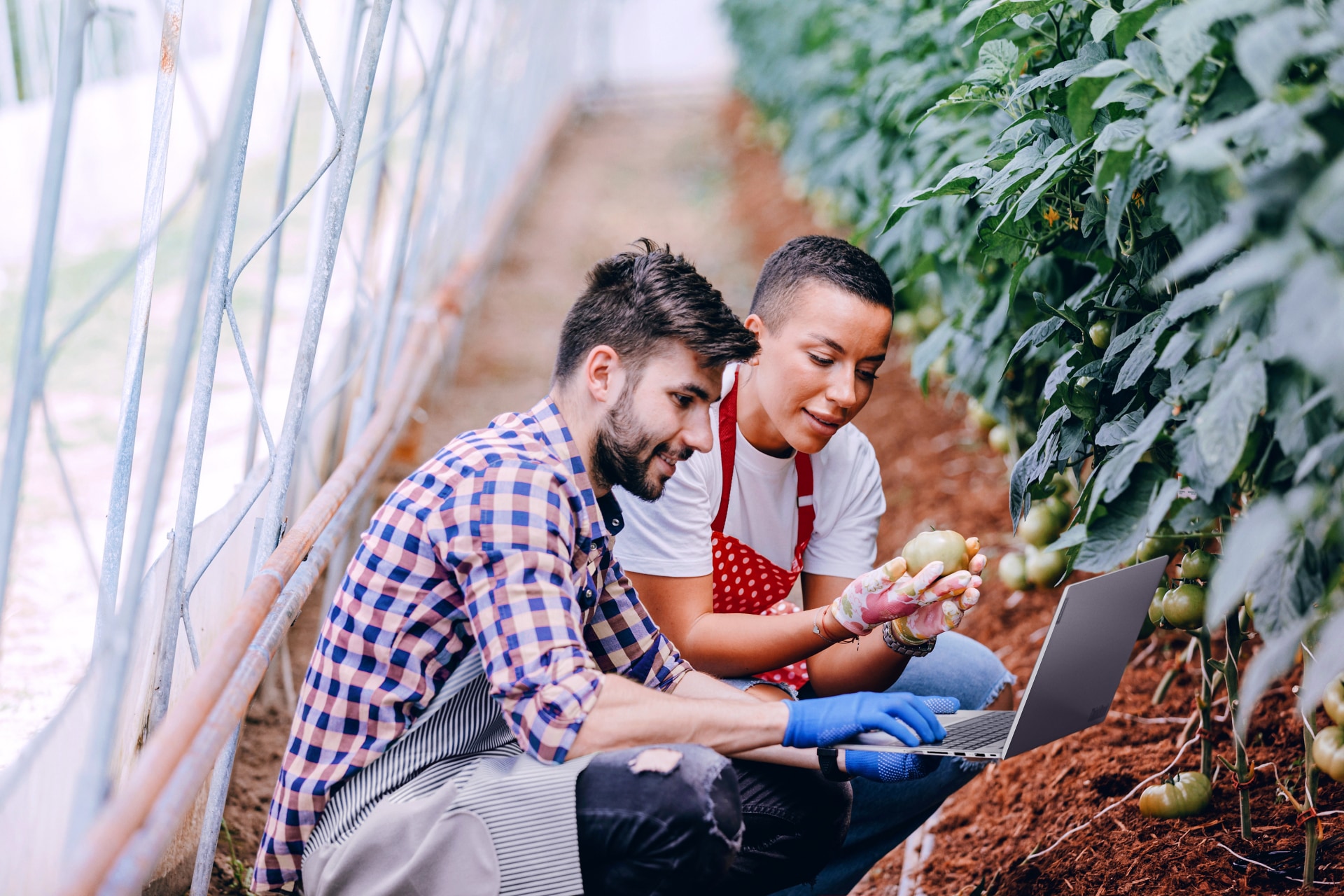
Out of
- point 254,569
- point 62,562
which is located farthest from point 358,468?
point 62,562

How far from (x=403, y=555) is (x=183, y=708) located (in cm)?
32

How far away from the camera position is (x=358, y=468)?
2.24 meters

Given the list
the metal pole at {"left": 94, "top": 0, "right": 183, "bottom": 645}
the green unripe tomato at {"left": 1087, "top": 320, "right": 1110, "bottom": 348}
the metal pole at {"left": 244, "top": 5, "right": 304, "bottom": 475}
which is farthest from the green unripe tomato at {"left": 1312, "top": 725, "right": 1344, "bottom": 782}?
the metal pole at {"left": 244, "top": 5, "right": 304, "bottom": 475}

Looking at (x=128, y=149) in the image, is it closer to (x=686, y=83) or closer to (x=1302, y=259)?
(x=1302, y=259)

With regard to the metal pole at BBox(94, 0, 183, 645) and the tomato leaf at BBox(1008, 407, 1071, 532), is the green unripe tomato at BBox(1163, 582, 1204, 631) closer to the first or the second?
the tomato leaf at BBox(1008, 407, 1071, 532)

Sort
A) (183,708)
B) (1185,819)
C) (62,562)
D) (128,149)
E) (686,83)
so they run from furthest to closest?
(686,83), (128,149), (62,562), (1185,819), (183,708)

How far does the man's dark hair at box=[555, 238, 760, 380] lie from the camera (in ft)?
5.14

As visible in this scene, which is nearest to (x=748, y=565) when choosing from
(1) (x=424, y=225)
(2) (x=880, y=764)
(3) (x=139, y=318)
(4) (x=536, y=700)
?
(2) (x=880, y=764)

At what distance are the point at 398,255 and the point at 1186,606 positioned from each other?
1.87m

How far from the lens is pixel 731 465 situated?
2008 millimetres

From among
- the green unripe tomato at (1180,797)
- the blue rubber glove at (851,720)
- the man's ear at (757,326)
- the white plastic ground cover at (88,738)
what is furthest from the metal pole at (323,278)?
the green unripe tomato at (1180,797)

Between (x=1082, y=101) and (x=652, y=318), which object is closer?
(x=1082, y=101)

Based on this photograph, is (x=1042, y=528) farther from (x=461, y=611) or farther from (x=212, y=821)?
(x=212, y=821)

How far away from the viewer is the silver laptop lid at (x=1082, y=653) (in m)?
1.53
